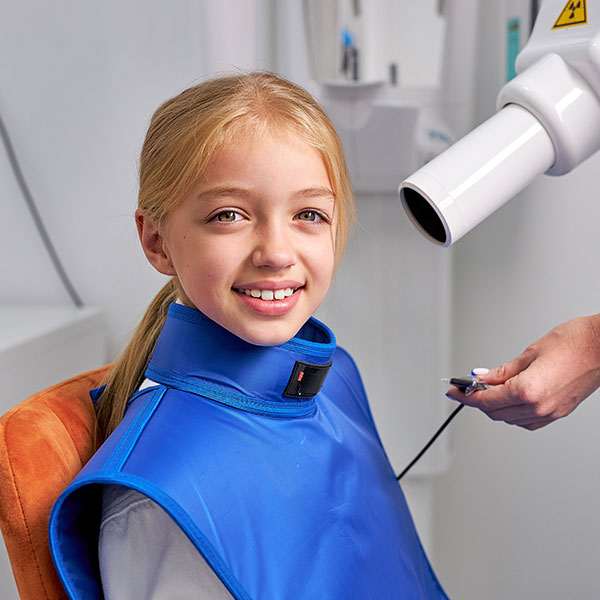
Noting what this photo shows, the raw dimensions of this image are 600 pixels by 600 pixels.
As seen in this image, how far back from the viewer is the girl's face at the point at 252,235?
2.33 feet

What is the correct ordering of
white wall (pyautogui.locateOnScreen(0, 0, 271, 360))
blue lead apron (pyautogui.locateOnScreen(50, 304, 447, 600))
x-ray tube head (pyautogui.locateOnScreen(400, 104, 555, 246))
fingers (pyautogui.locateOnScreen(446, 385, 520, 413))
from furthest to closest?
white wall (pyautogui.locateOnScreen(0, 0, 271, 360)), fingers (pyautogui.locateOnScreen(446, 385, 520, 413)), x-ray tube head (pyautogui.locateOnScreen(400, 104, 555, 246)), blue lead apron (pyautogui.locateOnScreen(50, 304, 447, 600))

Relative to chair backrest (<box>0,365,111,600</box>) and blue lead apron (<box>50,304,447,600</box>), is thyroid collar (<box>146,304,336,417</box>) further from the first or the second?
chair backrest (<box>0,365,111,600</box>)

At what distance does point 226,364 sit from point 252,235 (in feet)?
0.46

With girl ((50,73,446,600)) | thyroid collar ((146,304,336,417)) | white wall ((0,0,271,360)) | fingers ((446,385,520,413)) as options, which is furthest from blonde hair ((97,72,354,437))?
white wall ((0,0,271,360))

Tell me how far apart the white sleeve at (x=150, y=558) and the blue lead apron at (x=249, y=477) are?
29mm

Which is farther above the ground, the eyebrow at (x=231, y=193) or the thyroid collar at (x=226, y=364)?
the eyebrow at (x=231, y=193)

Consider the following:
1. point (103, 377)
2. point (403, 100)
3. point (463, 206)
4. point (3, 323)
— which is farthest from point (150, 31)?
point (463, 206)

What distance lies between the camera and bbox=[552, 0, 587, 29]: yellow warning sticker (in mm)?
795

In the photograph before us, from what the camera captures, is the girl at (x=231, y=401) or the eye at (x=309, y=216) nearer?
the girl at (x=231, y=401)

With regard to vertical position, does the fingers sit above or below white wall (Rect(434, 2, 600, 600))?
above

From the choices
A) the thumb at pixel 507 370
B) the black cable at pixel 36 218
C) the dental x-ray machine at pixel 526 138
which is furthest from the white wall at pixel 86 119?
the thumb at pixel 507 370

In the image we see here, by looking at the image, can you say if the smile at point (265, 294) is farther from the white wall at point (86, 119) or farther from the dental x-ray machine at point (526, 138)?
the white wall at point (86, 119)

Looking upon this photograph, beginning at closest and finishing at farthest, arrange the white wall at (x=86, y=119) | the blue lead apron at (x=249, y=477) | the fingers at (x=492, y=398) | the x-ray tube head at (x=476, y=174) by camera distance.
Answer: the blue lead apron at (x=249, y=477) → the x-ray tube head at (x=476, y=174) → the fingers at (x=492, y=398) → the white wall at (x=86, y=119)

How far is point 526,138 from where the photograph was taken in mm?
786
